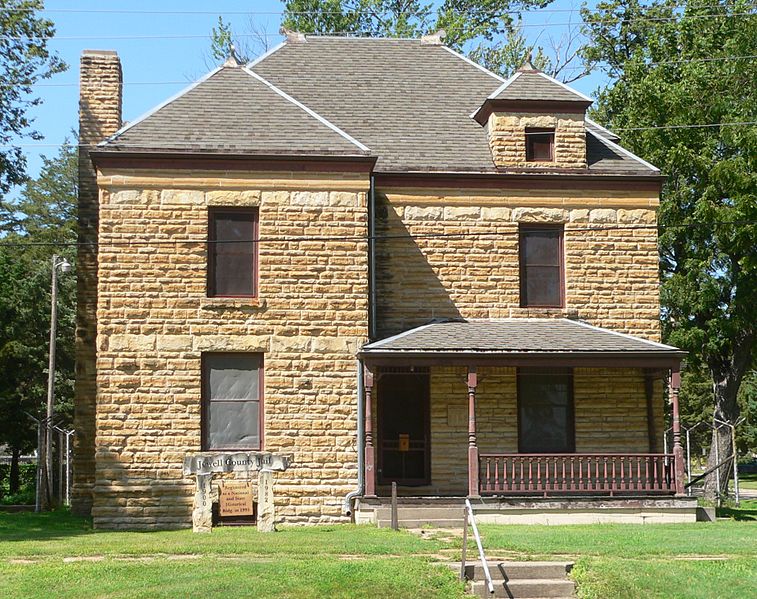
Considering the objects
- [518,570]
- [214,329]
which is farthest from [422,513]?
[518,570]

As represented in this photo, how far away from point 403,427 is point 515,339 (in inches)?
115

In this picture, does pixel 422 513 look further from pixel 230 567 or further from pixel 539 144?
pixel 539 144

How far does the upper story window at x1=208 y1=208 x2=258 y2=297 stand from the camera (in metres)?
21.7

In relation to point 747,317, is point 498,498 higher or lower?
lower

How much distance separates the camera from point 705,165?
29.9 m

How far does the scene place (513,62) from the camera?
40938 mm

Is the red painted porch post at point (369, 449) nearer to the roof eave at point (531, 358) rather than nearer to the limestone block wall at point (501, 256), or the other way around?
the roof eave at point (531, 358)

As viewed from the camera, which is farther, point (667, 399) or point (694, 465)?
point (694, 465)

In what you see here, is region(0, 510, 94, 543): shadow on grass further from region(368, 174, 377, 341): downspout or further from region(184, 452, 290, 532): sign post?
region(368, 174, 377, 341): downspout

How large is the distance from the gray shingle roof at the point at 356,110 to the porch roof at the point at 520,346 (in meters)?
3.37

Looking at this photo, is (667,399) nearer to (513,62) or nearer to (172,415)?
(513,62)

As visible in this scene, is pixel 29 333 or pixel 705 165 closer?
pixel 705 165

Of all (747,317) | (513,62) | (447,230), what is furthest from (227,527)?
(513,62)

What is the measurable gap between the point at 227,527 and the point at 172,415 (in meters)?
2.33
